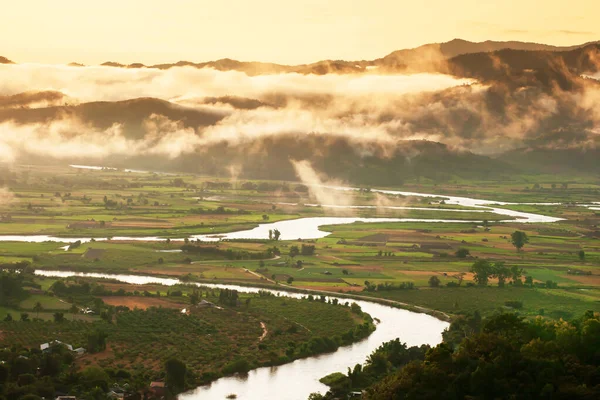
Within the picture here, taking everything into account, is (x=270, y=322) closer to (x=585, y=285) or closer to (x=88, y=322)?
(x=88, y=322)

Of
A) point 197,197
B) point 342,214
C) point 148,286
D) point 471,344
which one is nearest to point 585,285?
point 148,286

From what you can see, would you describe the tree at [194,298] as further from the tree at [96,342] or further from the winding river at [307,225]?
the winding river at [307,225]

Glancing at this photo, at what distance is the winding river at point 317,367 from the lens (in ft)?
183

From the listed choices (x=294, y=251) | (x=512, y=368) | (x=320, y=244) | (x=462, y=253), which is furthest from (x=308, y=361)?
(x=320, y=244)

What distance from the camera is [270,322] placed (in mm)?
71688

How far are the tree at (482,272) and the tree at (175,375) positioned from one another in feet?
136

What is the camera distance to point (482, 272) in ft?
299

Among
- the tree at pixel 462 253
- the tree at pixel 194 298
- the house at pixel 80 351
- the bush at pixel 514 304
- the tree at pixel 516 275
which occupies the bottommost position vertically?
the house at pixel 80 351

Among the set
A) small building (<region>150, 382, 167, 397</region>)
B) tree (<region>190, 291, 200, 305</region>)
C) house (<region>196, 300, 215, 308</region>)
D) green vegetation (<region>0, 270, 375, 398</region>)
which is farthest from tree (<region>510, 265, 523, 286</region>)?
small building (<region>150, 382, 167, 397</region>)

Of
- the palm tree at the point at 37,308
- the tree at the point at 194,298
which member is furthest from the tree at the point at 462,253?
the palm tree at the point at 37,308

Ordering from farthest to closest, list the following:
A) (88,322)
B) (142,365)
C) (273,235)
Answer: (273,235), (88,322), (142,365)

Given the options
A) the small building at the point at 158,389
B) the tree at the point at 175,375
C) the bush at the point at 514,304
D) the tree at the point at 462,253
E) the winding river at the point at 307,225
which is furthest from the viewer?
the winding river at the point at 307,225

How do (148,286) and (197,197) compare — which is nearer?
(148,286)

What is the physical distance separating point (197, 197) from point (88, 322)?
106 meters
